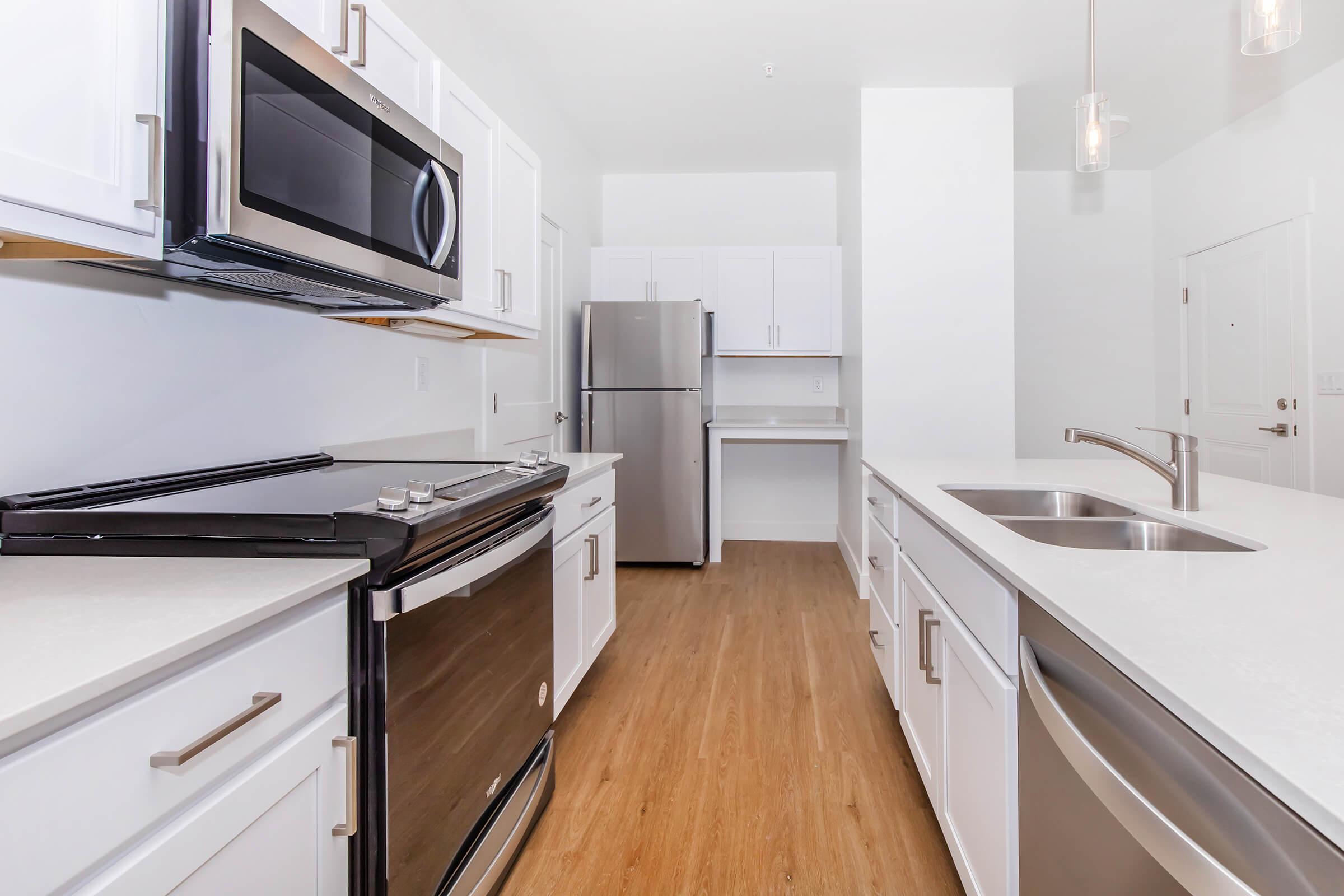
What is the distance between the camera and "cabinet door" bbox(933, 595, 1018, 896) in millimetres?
1014

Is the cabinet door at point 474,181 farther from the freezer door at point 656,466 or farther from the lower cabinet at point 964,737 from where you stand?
the freezer door at point 656,466

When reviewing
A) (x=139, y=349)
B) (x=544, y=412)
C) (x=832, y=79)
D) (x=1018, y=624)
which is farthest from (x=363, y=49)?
(x=832, y=79)

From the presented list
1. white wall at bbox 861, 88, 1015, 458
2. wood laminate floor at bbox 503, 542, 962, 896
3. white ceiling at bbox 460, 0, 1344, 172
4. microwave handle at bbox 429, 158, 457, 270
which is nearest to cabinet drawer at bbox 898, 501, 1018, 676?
wood laminate floor at bbox 503, 542, 962, 896

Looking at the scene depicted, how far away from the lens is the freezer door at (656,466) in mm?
4164

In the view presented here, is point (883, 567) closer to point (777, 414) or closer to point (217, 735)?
point (217, 735)

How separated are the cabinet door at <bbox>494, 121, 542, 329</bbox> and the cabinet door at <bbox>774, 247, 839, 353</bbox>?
94.5 inches

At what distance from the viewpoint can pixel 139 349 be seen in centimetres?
125

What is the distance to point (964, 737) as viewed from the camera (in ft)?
4.13

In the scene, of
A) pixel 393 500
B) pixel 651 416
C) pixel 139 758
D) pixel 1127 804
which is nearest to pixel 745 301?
pixel 651 416

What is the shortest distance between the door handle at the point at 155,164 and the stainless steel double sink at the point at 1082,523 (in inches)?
62.2

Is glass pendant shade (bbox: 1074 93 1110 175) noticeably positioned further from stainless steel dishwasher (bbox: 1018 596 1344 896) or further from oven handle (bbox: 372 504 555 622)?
oven handle (bbox: 372 504 555 622)

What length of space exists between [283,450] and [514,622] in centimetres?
72

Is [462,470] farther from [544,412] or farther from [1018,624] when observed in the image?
[544,412]

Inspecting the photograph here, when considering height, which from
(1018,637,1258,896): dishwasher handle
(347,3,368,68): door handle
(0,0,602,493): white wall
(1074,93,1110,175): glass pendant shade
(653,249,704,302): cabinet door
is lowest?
(1018,637,1258,896): dishwasher handle
